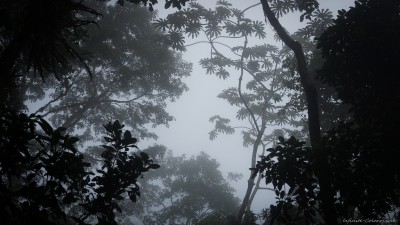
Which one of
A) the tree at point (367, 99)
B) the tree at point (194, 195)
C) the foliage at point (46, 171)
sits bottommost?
the foliage at point (46, 171)

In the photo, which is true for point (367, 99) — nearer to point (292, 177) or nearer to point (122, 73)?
point (292, 177)

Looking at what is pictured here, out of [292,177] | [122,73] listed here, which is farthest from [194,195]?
[292,177]

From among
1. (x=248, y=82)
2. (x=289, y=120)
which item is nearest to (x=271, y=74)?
(x=248, y=82)

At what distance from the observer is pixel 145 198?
1270 inches

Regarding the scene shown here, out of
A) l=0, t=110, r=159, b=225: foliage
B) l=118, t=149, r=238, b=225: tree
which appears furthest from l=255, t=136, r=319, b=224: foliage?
l=118, t=149, r=238, b=225: tree

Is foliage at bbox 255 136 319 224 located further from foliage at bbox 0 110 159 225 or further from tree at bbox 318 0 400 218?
foliage at bbox 0 110 159 225

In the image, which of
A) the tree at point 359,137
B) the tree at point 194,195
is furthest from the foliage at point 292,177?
the tree at point 194,195

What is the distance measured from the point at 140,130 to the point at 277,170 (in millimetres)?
19050

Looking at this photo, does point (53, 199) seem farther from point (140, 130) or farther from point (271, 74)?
point (140, 130)

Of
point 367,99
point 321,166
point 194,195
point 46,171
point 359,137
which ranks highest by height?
point 194,195

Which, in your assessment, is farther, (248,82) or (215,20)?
(248,82)

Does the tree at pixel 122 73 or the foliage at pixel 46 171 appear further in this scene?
the tree at pixel 122 73

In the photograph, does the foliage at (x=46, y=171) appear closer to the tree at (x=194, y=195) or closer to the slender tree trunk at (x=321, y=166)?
the slender tree trunk at (x=321, y=166)

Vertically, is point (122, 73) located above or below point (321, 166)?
above
